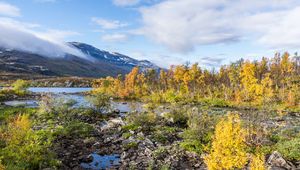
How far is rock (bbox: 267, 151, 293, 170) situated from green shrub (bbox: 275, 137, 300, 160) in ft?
3.70

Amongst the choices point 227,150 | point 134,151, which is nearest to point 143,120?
point 134,151

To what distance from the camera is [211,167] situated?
16047mm

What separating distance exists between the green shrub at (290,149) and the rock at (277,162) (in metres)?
1.13

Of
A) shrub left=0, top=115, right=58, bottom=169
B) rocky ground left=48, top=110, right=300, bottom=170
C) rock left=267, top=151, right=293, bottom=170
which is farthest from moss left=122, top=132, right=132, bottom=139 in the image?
rock left=267, top=151, right=293, bottom=170

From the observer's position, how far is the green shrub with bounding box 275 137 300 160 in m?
21.8

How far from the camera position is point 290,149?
891 inches

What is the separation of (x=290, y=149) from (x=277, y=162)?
8.95 ft

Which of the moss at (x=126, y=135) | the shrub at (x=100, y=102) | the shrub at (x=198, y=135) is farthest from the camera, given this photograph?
the shrub at (x=100, y=102)

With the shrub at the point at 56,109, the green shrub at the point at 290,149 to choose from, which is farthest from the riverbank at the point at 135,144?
the green shrub at the point at 290,149

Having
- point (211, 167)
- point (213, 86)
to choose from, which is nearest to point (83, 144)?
point (211, 167)

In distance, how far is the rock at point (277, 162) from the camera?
794 inches

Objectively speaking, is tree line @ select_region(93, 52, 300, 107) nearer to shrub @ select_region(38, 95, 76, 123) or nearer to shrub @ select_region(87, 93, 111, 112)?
shrub @ select_region(87, 93, 111, 112)

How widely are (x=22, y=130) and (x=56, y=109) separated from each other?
23.5 m

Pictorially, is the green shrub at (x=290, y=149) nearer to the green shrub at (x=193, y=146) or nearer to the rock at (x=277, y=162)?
the rock at (x=277, y=162)
